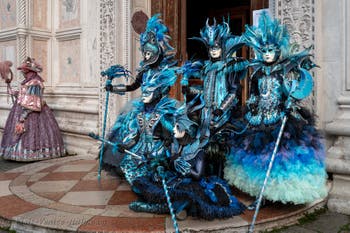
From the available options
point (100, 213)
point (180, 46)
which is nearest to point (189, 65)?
point (100, 213)

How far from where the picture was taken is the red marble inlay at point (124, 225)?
3.36 metres

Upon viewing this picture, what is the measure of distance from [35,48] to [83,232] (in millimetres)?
5800

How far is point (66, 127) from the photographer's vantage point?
7.67 m

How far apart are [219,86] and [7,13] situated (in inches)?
263

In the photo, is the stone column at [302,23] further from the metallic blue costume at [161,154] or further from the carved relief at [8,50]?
the carved relief at [8,50]

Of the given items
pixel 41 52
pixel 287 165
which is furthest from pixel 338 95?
pixel 41 52

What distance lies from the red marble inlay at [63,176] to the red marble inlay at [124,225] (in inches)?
70.5

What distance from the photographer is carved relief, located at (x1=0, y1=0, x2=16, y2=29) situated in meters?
8.77

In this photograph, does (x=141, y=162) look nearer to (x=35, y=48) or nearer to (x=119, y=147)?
(x=119, y=147)

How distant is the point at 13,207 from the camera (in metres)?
4.07

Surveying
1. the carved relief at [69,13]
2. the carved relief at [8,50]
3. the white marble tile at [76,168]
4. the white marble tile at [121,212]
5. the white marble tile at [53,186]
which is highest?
the carved relief at [69,13]

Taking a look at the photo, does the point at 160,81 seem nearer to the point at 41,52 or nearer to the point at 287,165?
the point at 287,165

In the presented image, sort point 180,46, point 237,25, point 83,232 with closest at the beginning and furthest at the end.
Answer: point 83,232
point 180,46
point 237,25

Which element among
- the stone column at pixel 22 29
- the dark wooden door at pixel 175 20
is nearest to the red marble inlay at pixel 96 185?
the dark wooden door at pixel 175 20
